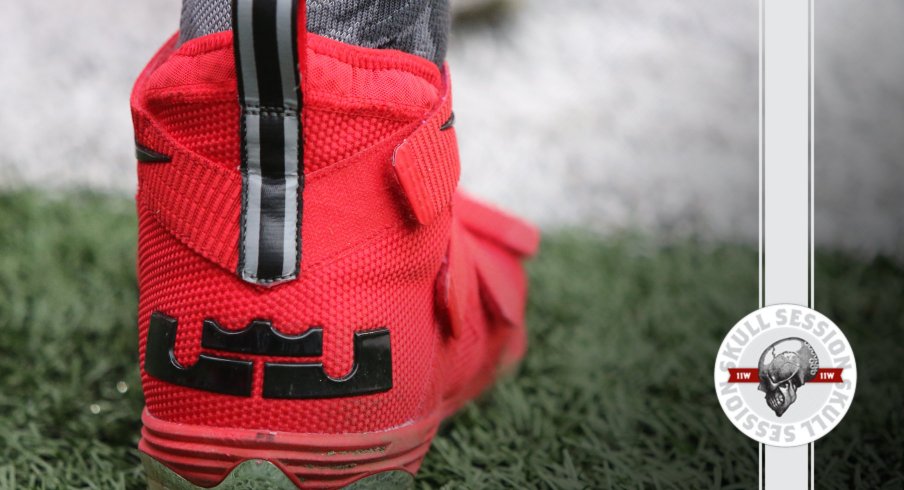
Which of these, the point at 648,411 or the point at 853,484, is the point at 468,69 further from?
the point at 853,484

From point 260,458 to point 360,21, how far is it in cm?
28

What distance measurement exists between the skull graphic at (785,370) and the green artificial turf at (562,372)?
0.07 meters

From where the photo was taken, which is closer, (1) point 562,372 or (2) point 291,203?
(2) point 291,203

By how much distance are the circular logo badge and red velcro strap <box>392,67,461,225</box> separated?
236mm

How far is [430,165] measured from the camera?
529mm

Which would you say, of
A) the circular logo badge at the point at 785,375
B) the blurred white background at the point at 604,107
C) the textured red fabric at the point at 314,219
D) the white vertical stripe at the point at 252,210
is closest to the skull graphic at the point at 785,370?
the circular logo badge at the point at 785,375

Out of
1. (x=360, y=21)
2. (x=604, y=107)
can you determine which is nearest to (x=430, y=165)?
(x=360, y=21)

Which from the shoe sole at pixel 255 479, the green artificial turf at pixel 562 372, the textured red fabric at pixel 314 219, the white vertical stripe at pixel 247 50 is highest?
the white vertical stripe at pixel 247 50

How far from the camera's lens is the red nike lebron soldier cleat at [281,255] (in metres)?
0.49

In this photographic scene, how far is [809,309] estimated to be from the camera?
0.59 m

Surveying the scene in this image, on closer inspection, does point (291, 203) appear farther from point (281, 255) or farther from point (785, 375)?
point (785, 375)

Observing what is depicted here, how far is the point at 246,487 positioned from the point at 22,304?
0.50 m

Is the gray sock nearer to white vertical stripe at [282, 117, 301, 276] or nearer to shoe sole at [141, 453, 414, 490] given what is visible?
white vertical stripe at [282, 117, 301, 276]

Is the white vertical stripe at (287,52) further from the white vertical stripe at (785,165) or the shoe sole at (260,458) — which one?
the white vertical stripe at (785,165)
